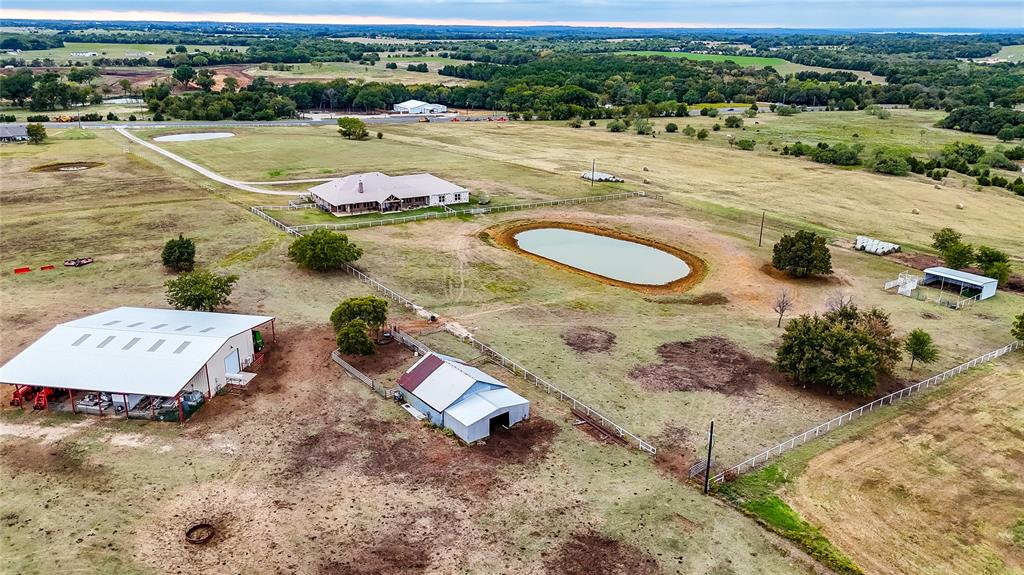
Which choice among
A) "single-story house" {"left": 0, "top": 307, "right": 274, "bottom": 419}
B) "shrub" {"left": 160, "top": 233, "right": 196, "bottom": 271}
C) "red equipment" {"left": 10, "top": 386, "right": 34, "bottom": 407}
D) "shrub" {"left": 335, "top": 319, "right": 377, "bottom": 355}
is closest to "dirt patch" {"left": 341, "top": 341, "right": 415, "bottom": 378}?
"shrub" {"left": 335, "top": 319, "right": 377, "bottom": 355}

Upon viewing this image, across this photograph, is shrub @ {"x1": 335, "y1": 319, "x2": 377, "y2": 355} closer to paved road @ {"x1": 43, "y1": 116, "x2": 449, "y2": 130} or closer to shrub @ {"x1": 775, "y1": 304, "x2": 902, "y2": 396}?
shrub @ {"x1": 775, "y1": 304, "x2": 902, "y2": 396}

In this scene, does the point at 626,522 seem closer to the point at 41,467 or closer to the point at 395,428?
the point at 395,428

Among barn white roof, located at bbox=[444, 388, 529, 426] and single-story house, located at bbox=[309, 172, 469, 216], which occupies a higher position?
single-story house, located at bbox=[309, 172, 469, 216]

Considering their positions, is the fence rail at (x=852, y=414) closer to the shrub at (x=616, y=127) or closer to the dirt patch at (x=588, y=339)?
the dirt patch at (x=588, y=339)

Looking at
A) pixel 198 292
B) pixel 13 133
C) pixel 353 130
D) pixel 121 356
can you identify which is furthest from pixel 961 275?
pixel 13 133

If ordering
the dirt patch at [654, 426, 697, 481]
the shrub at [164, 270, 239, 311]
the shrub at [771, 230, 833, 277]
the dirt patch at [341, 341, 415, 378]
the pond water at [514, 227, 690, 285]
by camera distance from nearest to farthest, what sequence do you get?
the dirt patch at [654, 426, 697, 481]
the dirt patch at [341, 341, 415, 378]
the shrub at [164, 270, 239, 311]
the shrub at [771, 230, 833, 277]
the pond water at [514, 227, 690, 285]

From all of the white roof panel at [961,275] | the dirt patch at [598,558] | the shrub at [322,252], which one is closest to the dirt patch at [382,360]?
the shrub at [322,252]

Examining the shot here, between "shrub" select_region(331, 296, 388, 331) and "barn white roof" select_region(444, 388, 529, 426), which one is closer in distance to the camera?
"barn white roof" select_region(444, 388, 529, 426)

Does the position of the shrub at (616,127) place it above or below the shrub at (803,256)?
above
